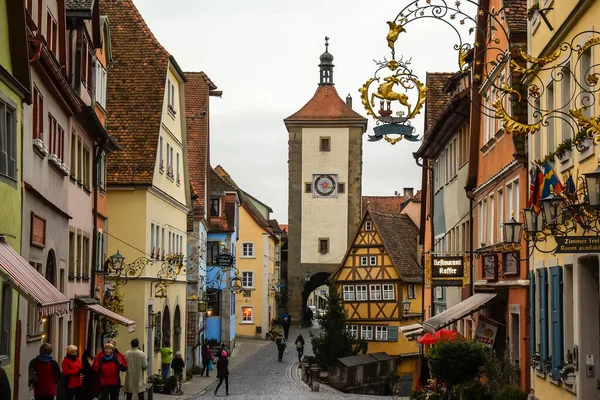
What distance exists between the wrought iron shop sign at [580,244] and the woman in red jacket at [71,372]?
26.3ft

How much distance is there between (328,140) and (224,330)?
95.6 ft

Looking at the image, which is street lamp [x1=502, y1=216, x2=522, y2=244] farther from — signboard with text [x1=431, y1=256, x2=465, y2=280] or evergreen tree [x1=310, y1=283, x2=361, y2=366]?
evergreen tree [x1=310, y1=283, x2=361, y2=366]

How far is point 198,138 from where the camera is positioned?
4609cm

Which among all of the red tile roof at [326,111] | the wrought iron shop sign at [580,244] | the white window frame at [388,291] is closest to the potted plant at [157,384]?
the wrought iron shop sign at [580,244]

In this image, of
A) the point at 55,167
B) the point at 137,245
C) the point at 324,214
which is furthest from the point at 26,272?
the point at 324,214

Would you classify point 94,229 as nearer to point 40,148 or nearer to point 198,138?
point 40,148

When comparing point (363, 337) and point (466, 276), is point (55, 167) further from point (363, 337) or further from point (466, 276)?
point (363, 337)

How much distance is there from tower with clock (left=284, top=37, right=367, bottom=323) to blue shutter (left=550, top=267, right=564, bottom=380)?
6477 cm

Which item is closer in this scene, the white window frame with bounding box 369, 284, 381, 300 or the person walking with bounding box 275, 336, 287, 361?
the person walking with bounding box 275, 336, 287, 361

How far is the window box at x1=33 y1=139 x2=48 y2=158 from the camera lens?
1875cm

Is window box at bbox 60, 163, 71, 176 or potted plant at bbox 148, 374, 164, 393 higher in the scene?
window box at bbox 60, 163, 71, 176

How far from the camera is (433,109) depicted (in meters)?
37.1

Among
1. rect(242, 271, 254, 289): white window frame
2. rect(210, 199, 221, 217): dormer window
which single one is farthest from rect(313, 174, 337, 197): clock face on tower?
rect(210, 199, 221, 217): dormer window

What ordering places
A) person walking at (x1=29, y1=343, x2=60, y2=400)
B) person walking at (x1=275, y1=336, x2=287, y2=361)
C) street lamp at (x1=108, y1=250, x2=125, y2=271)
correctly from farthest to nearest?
person walking at (x1=275, y1=336, x2=287, y2=361), street lamp at (x1=108, y1=250, x2=125, y2=271), person walking at (x1=29, y1=343, x2=60, y2=400)
